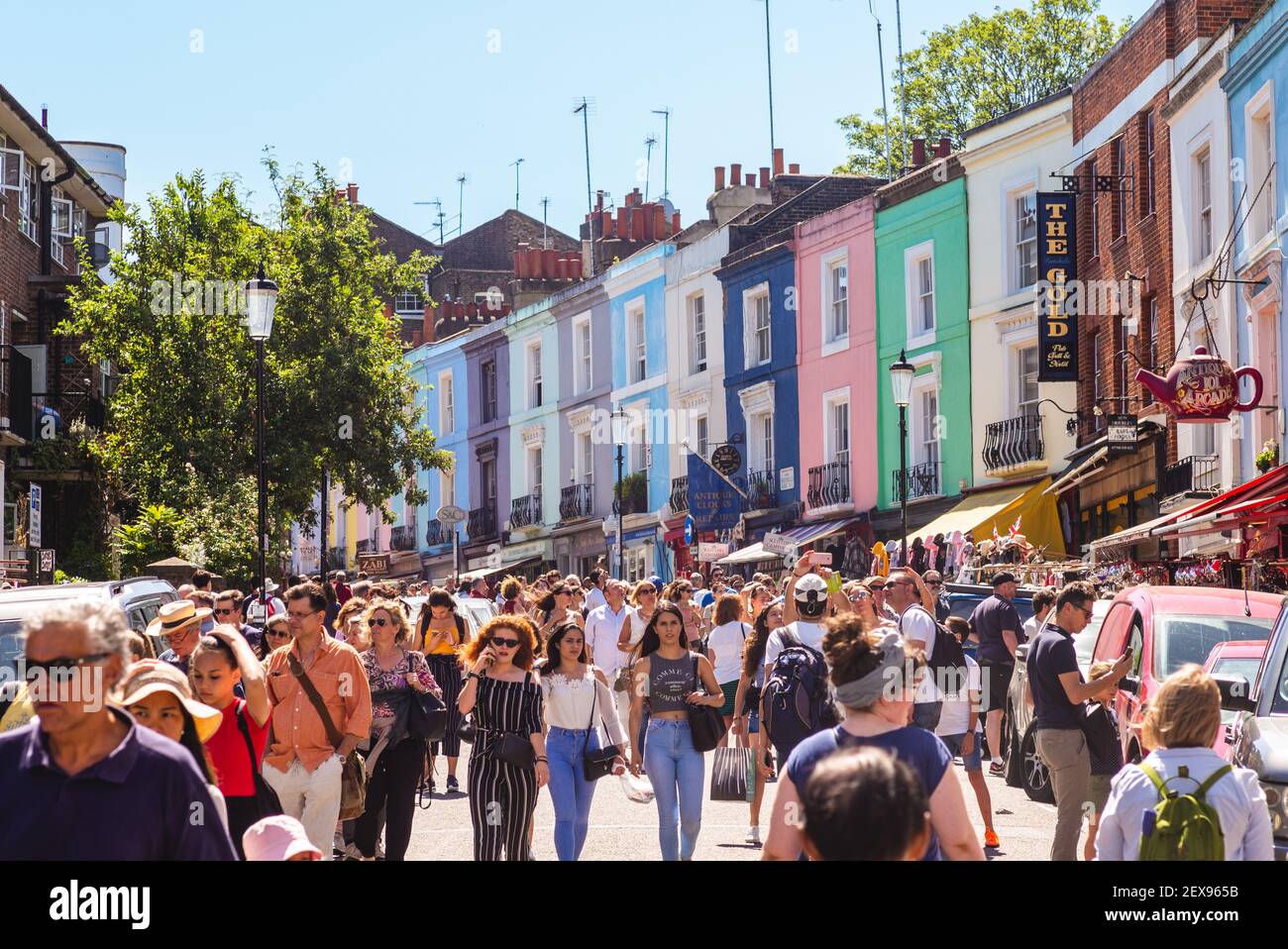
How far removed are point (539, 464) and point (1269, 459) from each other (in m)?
32.3

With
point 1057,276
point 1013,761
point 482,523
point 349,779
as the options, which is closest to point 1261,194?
point 1057,276

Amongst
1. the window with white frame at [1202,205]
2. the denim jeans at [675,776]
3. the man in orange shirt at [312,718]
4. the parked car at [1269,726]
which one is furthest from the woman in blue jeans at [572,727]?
the window with white frame at [1202,205]

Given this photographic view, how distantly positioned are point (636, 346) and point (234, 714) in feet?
125

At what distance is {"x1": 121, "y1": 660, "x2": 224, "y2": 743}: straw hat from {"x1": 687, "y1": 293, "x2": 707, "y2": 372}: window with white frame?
119 feet

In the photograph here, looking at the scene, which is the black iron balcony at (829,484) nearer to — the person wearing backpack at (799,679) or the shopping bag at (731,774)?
the person wearing backpack at (799,679)

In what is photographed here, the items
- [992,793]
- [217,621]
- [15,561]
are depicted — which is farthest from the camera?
[15,561]

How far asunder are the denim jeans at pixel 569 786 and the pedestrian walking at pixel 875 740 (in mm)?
4269

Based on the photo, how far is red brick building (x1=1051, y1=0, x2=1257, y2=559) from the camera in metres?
26.3

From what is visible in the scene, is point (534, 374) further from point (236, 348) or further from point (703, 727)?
point (703, 727)

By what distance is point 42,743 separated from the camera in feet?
16.1

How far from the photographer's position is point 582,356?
1951 inches
